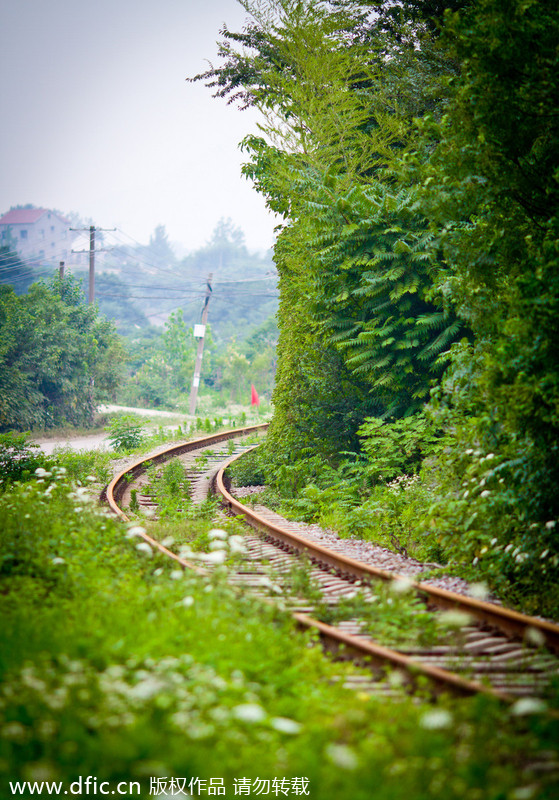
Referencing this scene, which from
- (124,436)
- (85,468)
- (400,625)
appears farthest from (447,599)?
(124,436)

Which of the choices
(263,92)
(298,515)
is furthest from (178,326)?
(298,515)

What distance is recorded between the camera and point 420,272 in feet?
38.2

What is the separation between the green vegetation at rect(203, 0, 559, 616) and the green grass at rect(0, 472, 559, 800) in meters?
2.74

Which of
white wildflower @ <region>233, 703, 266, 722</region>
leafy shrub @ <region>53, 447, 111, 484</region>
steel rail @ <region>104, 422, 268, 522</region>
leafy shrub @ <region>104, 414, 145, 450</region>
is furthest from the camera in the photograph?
leafy shrub @ <region>104, 414, 145, 450</region>

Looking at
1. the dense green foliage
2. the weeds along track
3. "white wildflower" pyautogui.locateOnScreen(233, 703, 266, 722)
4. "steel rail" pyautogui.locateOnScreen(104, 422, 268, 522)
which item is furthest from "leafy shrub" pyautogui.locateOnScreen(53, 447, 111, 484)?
the dense green foliage

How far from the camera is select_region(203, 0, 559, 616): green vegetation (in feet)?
21.1

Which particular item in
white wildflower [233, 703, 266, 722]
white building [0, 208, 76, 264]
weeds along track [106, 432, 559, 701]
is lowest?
weeds along track [106, 432, 559, 701]

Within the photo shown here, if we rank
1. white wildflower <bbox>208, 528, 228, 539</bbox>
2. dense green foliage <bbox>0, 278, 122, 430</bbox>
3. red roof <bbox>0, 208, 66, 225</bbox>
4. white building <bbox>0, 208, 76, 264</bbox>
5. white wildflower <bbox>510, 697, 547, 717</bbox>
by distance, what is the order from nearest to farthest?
white wildflower <bbox>510, 697, 547, 717</bbox>
white wildflower <bbox>208, 528, 228, 539</bbox>
dense green foliage <bbox>0, 278, 122, 430</bbox>
white building <bbox>0, 208, 76, 264</bbox>
red roof <bbox>0, 208, 66, 225</bbox>

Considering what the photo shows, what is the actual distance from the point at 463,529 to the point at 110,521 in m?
4.38

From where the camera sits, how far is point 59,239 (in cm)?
10731

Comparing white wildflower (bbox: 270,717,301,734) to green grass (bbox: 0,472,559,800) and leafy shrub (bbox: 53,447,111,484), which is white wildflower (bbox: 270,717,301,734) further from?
leafy shrub (bbox: 53,447,111,484)

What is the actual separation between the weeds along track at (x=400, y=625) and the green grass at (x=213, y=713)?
24 centimetres

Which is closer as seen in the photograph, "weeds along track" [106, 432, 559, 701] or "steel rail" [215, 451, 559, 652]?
"weeds along track" [106, 432, 559, 701]

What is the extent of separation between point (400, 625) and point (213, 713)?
249 cm
